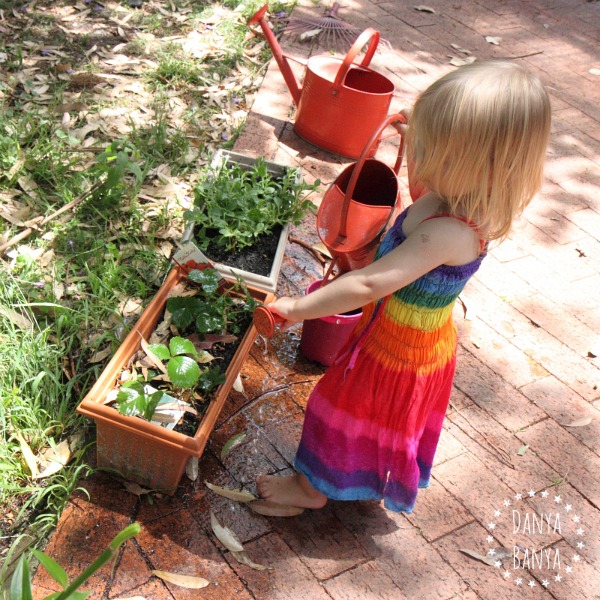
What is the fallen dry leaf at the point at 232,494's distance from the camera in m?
2.09

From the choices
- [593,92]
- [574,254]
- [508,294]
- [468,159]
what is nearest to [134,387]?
[468,159]

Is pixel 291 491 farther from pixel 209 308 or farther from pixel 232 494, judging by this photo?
pixel 209 308

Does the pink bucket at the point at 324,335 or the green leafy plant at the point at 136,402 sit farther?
the pink bucket at the point at 324,335

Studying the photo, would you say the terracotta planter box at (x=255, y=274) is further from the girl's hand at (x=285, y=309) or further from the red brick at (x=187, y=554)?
the red brick at (x=187, y=554)

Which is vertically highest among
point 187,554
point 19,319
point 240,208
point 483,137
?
point 483,137

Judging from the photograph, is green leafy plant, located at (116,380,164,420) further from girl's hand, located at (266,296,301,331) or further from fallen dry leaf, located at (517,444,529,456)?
fallen dry leaf, located at (517,444,529,456)

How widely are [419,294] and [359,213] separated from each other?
329 mm

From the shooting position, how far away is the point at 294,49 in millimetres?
4438

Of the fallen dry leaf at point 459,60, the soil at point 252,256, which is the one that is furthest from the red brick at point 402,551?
the fallen dry leaf at point 459,60

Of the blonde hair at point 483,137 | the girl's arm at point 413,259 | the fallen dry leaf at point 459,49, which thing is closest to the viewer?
the blonde hair at point 483,137

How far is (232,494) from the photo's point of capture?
2090 millimetres

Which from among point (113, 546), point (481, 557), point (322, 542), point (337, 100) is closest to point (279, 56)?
point (337, 100)

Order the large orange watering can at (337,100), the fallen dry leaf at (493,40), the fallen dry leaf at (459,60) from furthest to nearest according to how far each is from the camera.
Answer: the fallen dry leaf at (493,40) < the fallen dry leaf at (459,60) < the large orange watering can at (337,100)

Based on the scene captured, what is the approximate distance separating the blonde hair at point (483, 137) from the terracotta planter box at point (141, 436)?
2.89 ft
